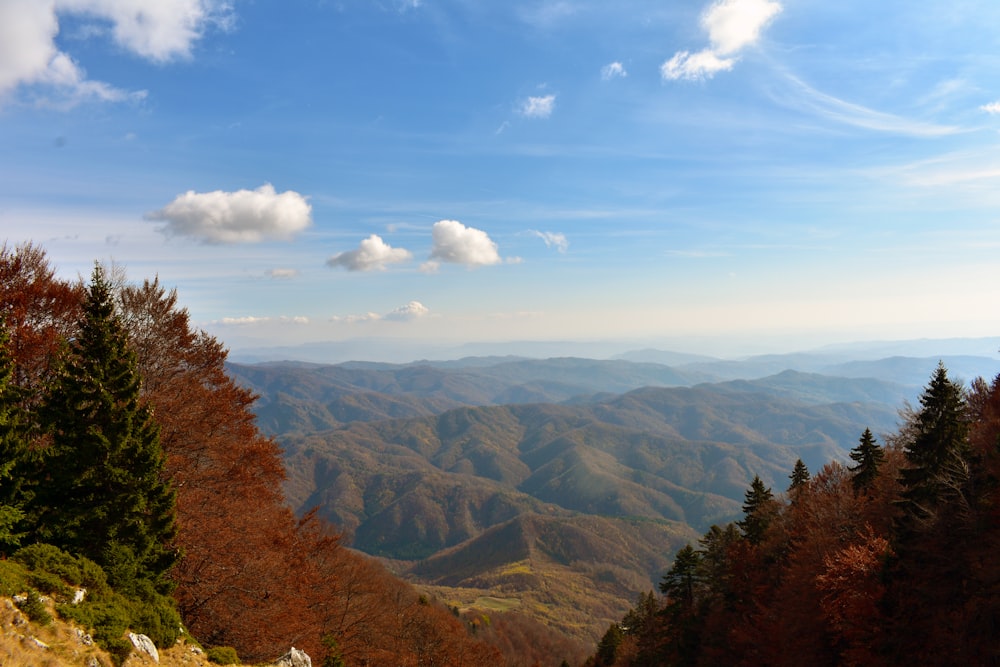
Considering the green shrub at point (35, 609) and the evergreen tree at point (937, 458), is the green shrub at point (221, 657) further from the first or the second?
the evergreen tree at point (937, 458)

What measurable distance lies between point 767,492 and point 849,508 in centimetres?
1184

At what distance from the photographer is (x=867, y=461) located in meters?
37.6

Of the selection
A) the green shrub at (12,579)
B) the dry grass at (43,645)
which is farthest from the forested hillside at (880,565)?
the green shrub at (12,579)

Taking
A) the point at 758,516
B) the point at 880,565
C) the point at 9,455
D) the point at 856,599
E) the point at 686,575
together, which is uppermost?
the point at 9,455

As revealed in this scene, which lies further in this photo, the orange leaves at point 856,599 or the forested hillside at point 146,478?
the orange leaves at point 856,599

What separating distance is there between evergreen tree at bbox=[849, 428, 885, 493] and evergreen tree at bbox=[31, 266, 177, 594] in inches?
1783

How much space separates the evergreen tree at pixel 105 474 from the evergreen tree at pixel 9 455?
0.68 meters

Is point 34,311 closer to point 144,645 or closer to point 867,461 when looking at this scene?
point 144,645

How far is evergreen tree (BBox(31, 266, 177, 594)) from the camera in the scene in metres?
15.5

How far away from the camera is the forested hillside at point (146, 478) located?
1516 centimetres

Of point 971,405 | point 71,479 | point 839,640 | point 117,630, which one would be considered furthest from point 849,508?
point 71,479

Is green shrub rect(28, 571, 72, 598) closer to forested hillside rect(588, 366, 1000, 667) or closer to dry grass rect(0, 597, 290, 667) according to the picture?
dry grass rect(0, 597, 290, 667)

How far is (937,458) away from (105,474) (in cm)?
3859

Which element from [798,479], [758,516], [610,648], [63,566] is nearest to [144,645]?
[63,566]
